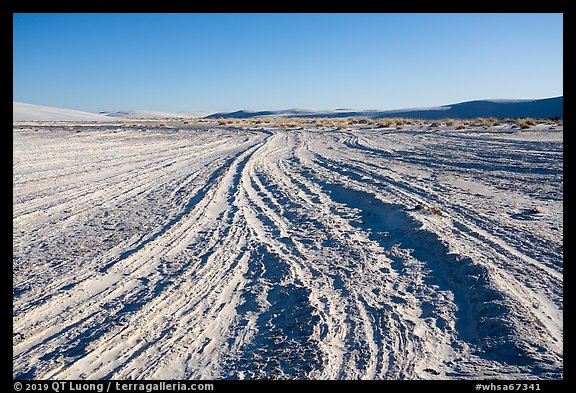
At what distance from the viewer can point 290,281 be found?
589cm

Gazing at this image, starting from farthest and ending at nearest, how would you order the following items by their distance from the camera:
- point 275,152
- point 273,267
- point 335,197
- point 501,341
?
point 275,152
point 335,197
point 273,267
point 501,341

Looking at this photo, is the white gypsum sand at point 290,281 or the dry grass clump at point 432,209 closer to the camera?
the white gypsum sand at point 290,281

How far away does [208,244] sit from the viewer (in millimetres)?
7492

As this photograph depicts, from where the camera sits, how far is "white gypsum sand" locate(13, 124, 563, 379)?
161 inches

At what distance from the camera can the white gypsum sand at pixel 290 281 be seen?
13.4ft

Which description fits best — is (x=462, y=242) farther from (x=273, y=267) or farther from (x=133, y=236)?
(x=133, y=236)

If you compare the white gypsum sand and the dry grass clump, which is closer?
the white gypsum sand

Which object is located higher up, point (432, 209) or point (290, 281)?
point (432, 209)

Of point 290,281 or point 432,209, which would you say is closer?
point 290,281

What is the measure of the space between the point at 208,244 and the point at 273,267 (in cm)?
149
